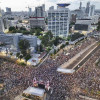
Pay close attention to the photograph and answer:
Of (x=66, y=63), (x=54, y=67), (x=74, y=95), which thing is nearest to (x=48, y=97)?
(x=74, y=95)

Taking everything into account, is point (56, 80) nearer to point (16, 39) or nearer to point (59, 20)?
point (16, 39)

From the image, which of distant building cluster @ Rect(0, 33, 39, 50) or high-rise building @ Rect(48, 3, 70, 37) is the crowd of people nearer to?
distant building cluster @ Rect(0, 33, 39, 50)

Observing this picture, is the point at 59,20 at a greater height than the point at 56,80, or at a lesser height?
greater

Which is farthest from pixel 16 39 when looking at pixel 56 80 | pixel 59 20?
pixel 59 20

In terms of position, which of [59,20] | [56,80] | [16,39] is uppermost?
[59,20]

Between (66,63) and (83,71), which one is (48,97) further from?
(66,63)

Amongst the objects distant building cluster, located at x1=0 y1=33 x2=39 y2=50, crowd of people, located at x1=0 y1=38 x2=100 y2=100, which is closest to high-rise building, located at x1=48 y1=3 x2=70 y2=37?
distant building cluster, located at x1=0 y1=33 x2=39 y2=50
